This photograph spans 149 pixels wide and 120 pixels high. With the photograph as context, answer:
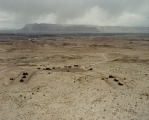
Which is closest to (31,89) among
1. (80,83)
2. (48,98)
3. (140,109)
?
(48,98)

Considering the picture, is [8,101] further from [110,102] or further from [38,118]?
[110,102]

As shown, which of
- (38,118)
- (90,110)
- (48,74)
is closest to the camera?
(38,118)

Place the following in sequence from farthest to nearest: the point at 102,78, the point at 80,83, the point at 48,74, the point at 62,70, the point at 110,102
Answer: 1. the point at 62,70
2. the point at 48,74
3. the point at 102,78
4. the point at 80,83
5. the point at 110,102

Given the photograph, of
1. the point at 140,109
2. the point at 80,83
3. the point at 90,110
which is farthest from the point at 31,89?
the point at 140,109

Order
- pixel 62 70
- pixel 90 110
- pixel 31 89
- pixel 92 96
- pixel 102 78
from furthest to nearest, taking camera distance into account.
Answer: pixel 62 70 → pixel 102 78 → pixel 31 89 → pixel 92 96 → pixel 90 110

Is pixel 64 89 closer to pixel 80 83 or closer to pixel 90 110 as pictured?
pixel 80 83

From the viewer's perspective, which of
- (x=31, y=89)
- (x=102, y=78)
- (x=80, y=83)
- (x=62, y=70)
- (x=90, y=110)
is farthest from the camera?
(x=62, y=70)

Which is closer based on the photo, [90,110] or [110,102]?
[90,110]

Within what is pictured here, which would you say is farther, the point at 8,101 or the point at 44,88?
the point at 44,88

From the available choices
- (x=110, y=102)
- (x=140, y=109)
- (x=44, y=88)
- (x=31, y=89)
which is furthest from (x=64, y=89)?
(x=140, y=109)
